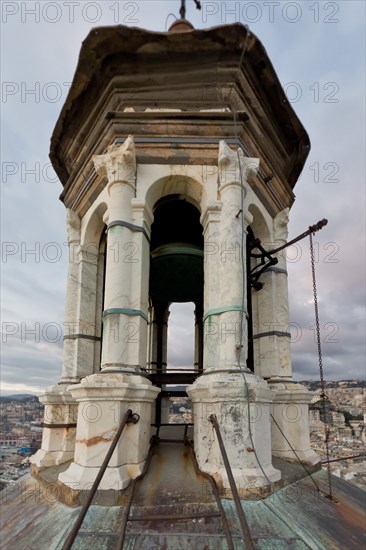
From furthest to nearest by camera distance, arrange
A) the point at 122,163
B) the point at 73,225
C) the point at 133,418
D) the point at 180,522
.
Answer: the point at 73,225 → the point at 122,163 → the point at 133,418 → the point at 180,522

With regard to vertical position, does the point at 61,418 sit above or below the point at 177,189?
below

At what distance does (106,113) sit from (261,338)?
4.22 m

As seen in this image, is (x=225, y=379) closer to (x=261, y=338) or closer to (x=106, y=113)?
→ (x=261, y=338)

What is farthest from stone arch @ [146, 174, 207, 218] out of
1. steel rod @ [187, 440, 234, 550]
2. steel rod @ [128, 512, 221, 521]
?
steel rod @ [128, 512, 221, 521]

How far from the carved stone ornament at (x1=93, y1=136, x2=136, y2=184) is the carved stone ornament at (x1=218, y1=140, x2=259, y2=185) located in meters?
1.21

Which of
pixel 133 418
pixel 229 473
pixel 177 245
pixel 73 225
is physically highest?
pixel 73 225

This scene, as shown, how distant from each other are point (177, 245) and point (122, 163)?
2.01 metres

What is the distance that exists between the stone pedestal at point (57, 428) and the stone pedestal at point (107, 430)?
4.84 feet

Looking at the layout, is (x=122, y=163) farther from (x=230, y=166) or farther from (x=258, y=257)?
(x=258, y=257)

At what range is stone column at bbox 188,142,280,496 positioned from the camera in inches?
182

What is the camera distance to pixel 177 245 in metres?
7.27

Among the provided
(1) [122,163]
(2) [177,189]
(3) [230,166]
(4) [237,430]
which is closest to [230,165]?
(3) [230,166]

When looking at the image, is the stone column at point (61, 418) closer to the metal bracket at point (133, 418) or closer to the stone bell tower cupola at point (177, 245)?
the stone bell tower cupola at point (177, 245)

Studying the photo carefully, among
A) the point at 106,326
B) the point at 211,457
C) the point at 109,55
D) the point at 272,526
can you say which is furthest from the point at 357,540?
the point at 109,55
